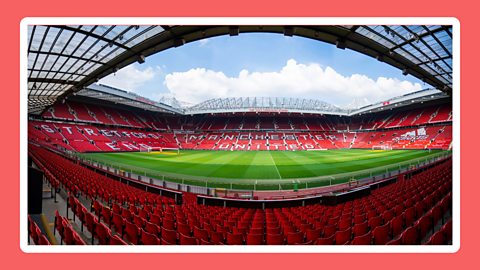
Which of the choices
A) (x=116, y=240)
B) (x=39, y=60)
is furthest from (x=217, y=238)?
(x=39, y=60)

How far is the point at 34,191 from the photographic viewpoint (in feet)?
13.3

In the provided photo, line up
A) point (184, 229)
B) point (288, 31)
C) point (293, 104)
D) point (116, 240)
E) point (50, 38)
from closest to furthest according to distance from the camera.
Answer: point (116, 240) → point (184, 229) → point (288, 31) → point (50, 38) → point (293, 104)

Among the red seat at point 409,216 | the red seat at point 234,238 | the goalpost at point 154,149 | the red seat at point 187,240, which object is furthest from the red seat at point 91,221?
the goalpost at point 154,149

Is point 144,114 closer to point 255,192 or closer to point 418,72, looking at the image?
point 255,192

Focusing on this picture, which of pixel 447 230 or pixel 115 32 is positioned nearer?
pixel 447 230

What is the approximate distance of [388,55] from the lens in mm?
6133

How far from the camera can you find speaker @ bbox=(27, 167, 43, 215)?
13.1 ft

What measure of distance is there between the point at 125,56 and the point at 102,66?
6.54 ft

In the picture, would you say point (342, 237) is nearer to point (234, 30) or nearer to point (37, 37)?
point (234, 30)

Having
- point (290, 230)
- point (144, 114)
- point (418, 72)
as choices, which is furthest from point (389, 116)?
point (144, 114)

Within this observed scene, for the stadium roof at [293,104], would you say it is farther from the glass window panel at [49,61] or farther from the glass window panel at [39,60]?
the glass window panel at [39,60]

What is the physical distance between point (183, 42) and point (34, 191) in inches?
160

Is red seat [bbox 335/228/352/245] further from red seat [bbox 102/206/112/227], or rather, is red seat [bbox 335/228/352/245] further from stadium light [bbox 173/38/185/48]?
stadium light [bbox 173/38/185/48]

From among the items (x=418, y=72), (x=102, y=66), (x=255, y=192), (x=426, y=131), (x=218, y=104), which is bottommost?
(x=255, y=192)
